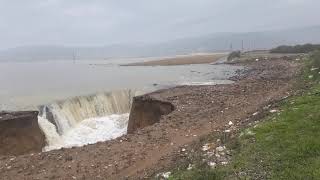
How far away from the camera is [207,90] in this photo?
37.9 meters

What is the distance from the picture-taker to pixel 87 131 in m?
33.4

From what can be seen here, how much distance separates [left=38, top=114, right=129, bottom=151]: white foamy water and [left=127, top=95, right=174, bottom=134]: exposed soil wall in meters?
1.35

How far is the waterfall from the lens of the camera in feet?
102

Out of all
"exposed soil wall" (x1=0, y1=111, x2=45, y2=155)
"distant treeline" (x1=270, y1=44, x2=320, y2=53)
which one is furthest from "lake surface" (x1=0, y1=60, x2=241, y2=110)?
"distant treeline" (x1=270, y1=44, x2=320, y2=53)

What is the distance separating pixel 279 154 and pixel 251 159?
77 centimetres

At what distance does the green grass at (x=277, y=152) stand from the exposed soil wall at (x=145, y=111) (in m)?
15.6

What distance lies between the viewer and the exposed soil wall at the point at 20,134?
85.3ft

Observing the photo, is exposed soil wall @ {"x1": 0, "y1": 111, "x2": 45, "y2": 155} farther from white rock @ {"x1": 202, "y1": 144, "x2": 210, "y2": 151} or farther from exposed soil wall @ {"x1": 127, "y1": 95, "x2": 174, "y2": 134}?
white rock @ {"x1": 202, "y1": 144, "x2": 210, "y2": 151}

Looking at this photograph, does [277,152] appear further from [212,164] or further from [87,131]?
[87,131]

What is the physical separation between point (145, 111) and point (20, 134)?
8.94 m

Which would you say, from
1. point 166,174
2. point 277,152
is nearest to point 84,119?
point 166,174

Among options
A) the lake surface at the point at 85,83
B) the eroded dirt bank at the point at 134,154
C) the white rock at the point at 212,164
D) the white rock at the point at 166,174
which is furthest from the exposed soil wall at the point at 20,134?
the white rock at the point at 212,164

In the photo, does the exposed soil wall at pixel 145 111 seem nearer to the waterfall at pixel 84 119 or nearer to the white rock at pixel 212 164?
the waterfall at pixel 84 119

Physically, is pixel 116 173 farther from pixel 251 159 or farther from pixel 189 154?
pixel 251 159
